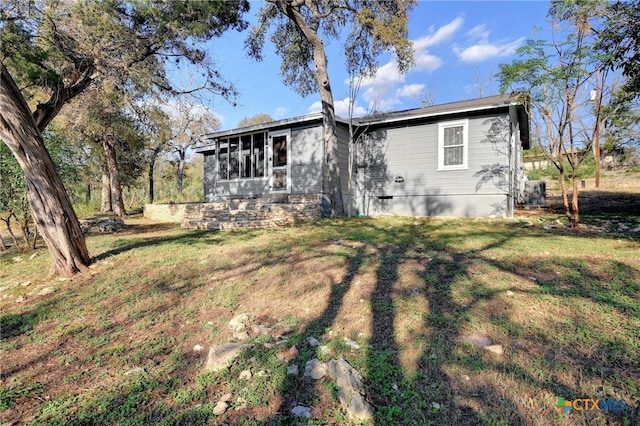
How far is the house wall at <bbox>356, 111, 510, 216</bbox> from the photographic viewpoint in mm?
8719

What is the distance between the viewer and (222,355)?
257 cm

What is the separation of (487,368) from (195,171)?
36.9 m

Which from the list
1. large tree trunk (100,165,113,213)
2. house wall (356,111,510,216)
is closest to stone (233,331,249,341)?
house wall (356,111,510,216)

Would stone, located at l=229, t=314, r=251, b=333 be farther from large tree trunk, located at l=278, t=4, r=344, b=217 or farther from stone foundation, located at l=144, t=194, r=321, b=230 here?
large tree trunk, located at l=278, t=4, r=344, b=217

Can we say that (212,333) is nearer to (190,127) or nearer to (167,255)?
(167,255)

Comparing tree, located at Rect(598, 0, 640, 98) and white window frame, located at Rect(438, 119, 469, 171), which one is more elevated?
tree, located at Rect(598, 0, 640, 98)

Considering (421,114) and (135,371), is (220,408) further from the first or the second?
(421,114)

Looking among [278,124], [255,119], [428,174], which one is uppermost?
[255,119]

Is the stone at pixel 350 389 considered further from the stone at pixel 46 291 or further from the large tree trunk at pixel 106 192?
the large tree trunk at pixel 106 192

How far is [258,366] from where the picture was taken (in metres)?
2.47

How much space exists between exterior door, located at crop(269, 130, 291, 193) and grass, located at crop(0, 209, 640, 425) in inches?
252

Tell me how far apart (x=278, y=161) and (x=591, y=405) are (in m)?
10.6

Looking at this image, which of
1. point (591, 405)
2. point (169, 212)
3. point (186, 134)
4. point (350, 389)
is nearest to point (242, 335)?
point (350, 389)

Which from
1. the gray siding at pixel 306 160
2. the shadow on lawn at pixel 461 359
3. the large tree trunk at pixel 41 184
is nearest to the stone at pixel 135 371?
the shadow on lawn at pixel 461 359
